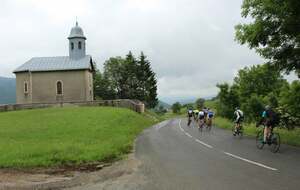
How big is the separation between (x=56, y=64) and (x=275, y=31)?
5335cm

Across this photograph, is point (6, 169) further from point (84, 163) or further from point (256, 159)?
point (256, 159)

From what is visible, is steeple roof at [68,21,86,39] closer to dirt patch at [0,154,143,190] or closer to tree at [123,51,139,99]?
tree at [123,51,139,99]

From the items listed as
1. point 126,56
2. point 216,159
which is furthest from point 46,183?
point 126,56

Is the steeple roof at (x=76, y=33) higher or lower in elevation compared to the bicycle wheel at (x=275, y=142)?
higher

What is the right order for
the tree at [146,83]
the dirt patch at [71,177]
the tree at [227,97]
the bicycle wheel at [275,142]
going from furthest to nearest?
1. the tree at [146,83]
2. the tree at [227,97]
3. the bicycle wheel at [275,142]
4. the dirt patch at [71,177]

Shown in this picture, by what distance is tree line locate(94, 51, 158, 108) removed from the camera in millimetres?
97188

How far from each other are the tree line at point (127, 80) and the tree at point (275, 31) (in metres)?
73.6

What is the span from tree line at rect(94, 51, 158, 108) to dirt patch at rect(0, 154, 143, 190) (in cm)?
8014

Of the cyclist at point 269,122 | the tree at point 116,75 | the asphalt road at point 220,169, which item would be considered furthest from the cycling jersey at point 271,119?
the tree at point 116,75

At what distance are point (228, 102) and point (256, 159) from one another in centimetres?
5107

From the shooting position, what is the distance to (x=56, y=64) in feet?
223

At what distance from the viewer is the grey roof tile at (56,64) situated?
6663cm

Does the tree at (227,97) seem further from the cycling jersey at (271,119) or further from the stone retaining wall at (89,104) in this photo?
the cycling jersey at (271,119)

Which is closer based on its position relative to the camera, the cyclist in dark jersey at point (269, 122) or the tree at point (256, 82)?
the cyclist in dark jersey at point (269, 122)
